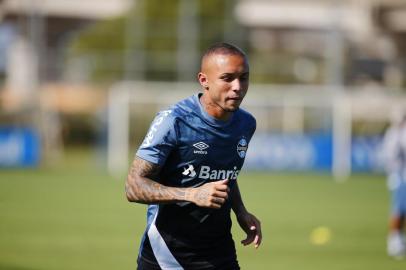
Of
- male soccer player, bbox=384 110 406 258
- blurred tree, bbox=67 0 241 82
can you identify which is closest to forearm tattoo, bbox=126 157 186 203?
male soccer player, bbox=384 110 406 258

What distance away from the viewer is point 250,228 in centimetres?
691

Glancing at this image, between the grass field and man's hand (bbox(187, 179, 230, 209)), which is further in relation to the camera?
the grass field

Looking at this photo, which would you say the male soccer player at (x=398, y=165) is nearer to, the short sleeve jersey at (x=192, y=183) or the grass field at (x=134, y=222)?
the grass field at (x=134, y=222)

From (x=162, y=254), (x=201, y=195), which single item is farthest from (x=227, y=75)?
(x=162, y=254)

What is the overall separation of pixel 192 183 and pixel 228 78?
0.79m

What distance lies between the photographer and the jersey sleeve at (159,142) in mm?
6234

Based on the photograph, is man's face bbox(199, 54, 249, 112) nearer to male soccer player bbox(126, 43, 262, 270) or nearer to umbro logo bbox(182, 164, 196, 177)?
male soccer player bbox(126, 43, 262, 270)

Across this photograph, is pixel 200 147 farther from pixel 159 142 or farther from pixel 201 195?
pixel 201 195

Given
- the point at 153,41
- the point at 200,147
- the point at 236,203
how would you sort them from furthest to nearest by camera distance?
1. the point at 153,41
2. the point at 236,203
3. the point at 200,147

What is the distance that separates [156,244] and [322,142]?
27.6 metres

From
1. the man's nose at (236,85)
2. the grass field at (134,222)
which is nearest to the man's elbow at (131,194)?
the man's nose at (236,85)

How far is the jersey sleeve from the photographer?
6.23 m

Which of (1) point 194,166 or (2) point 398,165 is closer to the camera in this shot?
(1) point 194,166

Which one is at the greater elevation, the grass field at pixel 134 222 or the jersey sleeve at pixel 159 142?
the jersey sleeve at pixel 159 142
